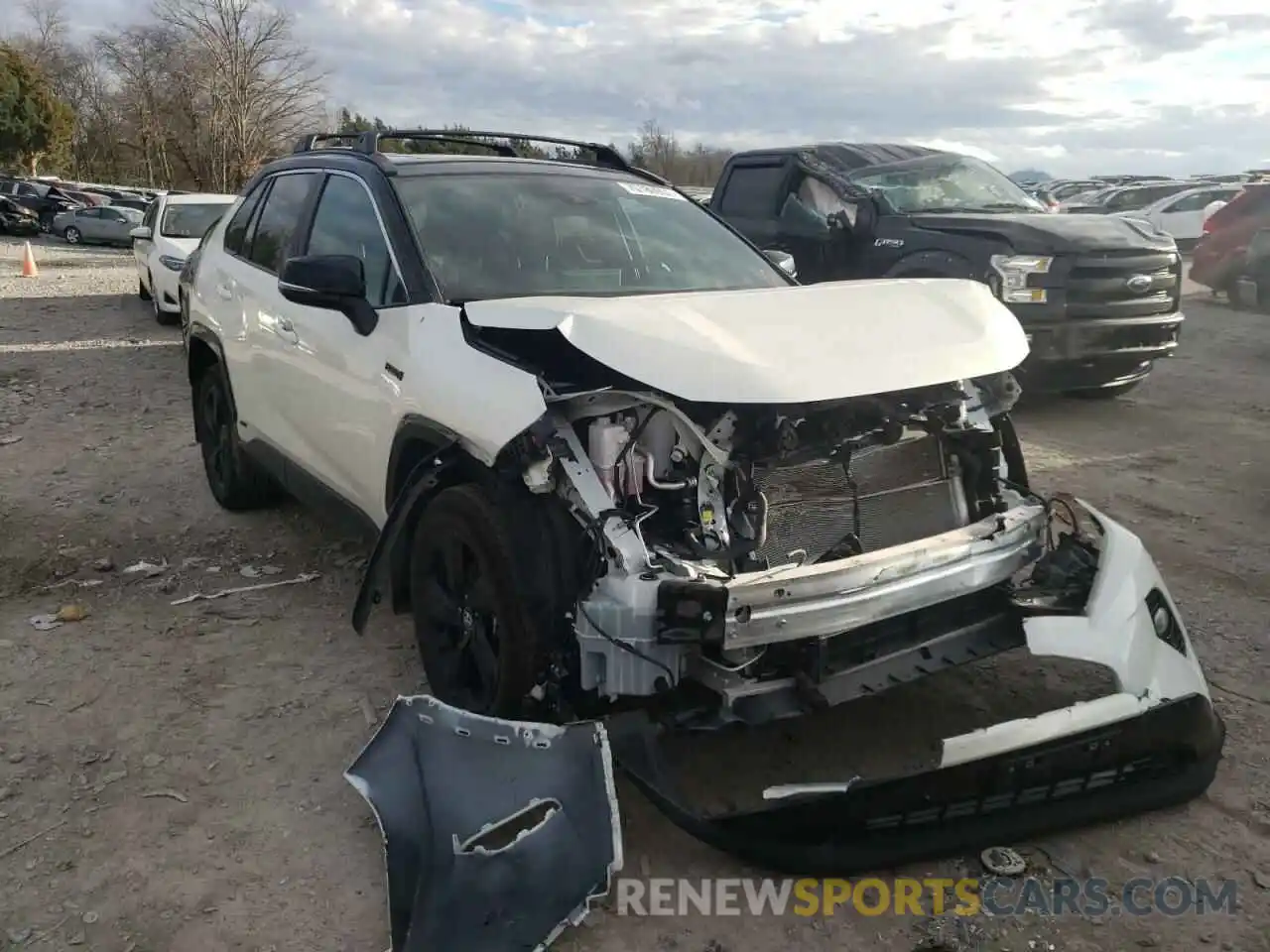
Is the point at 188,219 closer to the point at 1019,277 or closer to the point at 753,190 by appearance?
the point at 753,190

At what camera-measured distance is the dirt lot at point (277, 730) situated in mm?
2668

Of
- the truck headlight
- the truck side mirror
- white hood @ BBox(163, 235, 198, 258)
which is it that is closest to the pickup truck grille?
the truck headlight

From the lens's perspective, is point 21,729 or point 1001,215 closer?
point 21,729

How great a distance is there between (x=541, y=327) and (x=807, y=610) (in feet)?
3.46

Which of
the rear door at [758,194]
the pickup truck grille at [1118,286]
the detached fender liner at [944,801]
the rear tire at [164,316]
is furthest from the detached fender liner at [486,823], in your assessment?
the rear tire at [164,316]

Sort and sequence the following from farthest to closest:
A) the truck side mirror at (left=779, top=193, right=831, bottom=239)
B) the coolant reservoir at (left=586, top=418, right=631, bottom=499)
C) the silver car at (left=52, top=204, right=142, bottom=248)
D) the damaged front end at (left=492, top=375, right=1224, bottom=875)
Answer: the silver car at (left=52, top=204, right=142, bottom=248) < the truck side mirror at (left=779, top=193, right=831, bottom=239) < the coolant reservoir at (left=586, top=418, right=631, bottom=499) < the damaged front end at (left=492, top=375, right=1224, bottom=875)

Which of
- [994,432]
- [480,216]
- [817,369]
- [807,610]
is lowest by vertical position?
[807,610]

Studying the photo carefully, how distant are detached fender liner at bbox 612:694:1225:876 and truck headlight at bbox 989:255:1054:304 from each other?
4.88m

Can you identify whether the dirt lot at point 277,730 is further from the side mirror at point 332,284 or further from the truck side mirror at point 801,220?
the truck side mirror at point 801,220

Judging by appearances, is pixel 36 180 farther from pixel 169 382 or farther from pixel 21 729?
pixel 21 729

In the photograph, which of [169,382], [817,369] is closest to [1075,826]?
[817,369]

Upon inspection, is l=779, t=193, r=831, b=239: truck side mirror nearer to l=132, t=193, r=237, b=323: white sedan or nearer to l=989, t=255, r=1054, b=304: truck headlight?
l=989, t=255, r=1054, b=304: truck headlight

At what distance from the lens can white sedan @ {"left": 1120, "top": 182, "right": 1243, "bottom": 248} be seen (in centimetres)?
2127

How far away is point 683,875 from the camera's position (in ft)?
9.33
